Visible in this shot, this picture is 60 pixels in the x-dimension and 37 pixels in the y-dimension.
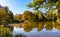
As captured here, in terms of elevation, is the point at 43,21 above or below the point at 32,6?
below

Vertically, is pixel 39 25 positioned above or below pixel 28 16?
below

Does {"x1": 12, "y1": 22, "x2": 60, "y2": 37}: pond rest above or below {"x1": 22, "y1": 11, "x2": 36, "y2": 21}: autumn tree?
below

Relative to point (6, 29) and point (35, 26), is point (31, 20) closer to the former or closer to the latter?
point (35, 26)

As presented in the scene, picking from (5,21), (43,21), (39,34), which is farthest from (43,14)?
(5,21)

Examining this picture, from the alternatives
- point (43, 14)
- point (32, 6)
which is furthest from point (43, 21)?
point (32, 6)

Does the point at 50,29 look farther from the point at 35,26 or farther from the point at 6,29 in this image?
the point at 6,29

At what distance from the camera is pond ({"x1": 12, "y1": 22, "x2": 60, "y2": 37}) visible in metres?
3.01

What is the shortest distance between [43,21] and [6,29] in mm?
597

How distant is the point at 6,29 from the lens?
309cm

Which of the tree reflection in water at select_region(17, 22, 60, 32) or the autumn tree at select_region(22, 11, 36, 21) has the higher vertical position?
the autumn tree at select_region(22, 11, 36, 21)

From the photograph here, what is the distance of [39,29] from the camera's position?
308 centimetres

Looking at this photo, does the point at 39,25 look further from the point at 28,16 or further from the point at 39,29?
the point at 28,16

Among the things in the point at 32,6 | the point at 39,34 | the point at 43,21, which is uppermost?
the point at 32,6

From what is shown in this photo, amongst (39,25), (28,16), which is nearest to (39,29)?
(39,25)
